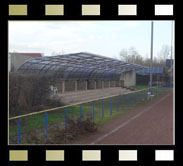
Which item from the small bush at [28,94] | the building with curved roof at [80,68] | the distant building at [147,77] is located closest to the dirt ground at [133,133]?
the small bush at [28,94]

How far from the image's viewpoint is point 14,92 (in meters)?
10.5

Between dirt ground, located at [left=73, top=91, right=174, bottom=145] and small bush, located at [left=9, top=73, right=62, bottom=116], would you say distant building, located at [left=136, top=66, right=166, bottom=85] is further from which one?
dirt ground, located at [left=73, top=91, right=174, bottom=145]

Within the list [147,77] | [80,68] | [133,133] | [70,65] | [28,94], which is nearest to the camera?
[133,133]

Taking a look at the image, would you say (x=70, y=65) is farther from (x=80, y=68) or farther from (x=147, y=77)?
(x=147, y=77)

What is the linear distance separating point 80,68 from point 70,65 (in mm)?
3396

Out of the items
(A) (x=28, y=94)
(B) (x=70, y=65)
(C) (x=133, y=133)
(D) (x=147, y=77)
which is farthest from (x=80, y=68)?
(D) (x=147, y=77)

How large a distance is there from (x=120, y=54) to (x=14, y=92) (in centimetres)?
5085

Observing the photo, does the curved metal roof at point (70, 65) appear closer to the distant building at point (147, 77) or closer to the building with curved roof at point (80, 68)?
the building with curved roof at point (80, 68)

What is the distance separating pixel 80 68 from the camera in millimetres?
25719

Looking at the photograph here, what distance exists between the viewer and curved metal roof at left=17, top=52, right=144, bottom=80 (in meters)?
17.9

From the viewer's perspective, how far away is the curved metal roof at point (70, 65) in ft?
58.7

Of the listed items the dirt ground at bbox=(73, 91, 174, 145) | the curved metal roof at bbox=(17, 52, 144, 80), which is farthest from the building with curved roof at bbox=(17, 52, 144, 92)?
the dirt ground at bbox=(73, 91, 174, 145)
